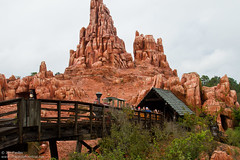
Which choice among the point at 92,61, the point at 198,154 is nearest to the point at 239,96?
the point at 92,61

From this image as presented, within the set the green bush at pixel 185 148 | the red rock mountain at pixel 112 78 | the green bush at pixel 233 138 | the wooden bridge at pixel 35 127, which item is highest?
the red rock mountain at pixel 112 78

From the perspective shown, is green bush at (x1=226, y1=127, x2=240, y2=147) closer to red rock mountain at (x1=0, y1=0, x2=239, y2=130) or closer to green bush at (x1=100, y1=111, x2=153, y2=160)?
red rock mountain at (x1=0, y1=0, x2=239, y2=130)

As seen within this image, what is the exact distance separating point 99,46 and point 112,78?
1317 centimetres

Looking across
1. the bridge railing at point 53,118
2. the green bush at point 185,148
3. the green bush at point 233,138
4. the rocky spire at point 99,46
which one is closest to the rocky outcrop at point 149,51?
A: the rocky spire at point 99,46

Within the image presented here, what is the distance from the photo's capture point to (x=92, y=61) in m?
54.8

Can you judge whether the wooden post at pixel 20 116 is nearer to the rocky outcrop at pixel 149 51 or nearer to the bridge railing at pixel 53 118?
the bridge railing at pixel 53 118

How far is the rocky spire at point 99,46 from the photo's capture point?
54281 mm

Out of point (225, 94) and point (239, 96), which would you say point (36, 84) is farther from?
point (239, 96)

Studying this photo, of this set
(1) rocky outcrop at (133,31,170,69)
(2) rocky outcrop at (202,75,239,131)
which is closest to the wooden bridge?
(2) rocky outcrop at (202,75,239,131)

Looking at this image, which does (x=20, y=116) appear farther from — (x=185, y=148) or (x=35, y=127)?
(x=185, y=148)

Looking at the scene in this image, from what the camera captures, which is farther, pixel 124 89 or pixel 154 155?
pixel 124 89

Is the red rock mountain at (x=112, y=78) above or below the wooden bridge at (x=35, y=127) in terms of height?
above

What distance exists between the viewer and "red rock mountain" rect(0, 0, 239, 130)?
2695 centimetres

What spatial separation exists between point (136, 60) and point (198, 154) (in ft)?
168
